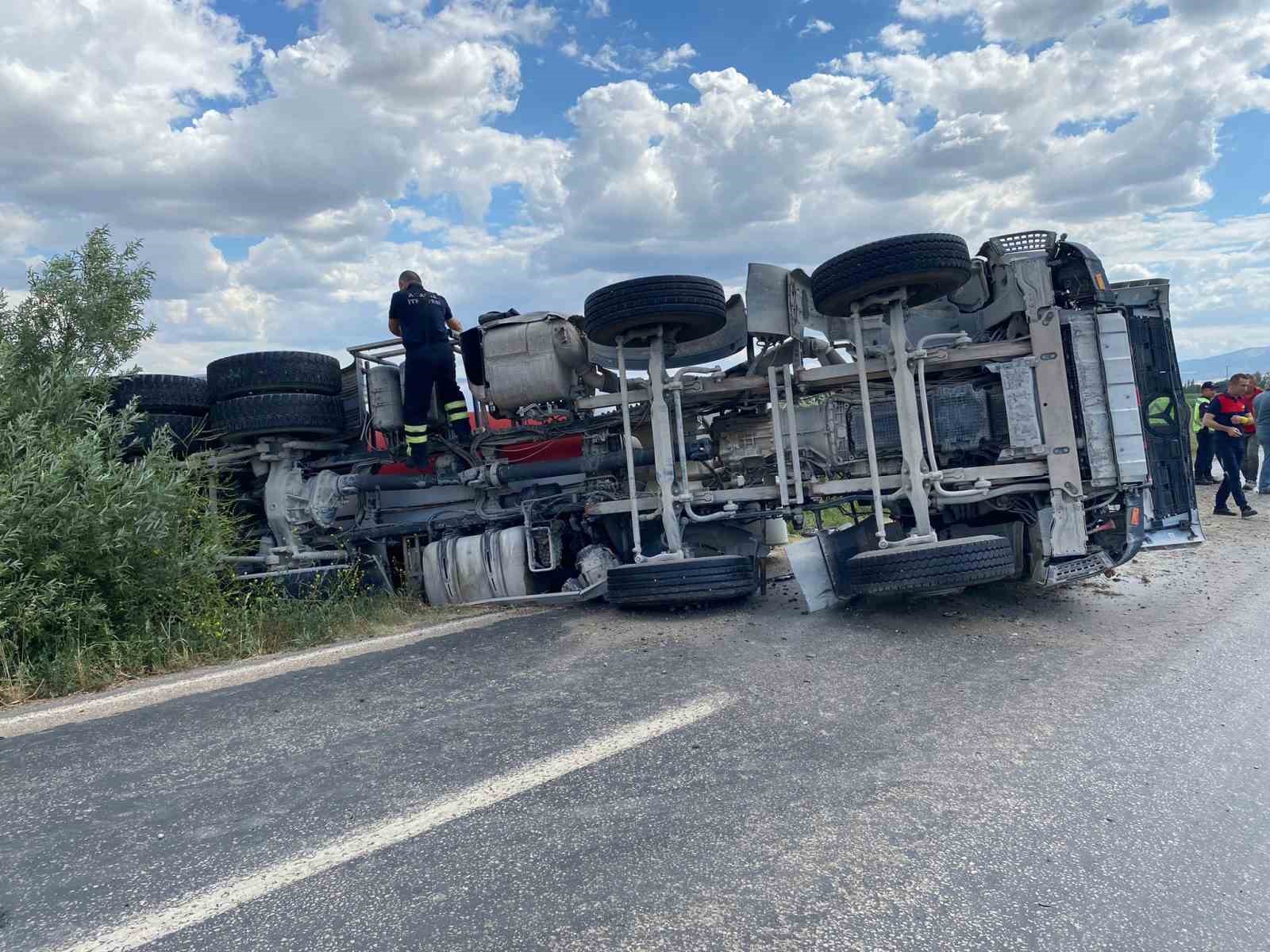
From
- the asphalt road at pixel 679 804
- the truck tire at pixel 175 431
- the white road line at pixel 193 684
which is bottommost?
the asphalt road at pixel 679 804

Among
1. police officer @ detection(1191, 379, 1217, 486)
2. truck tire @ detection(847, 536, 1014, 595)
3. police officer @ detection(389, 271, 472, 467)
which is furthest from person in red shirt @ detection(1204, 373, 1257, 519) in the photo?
police officer @ detection(389, 271, 472, 467)

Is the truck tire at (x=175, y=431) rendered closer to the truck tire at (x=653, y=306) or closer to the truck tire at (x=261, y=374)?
the truck tire at (x=261, y=374)

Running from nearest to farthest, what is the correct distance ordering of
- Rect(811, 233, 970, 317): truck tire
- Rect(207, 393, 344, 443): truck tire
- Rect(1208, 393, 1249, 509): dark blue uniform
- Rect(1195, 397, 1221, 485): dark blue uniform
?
Rect(811, 233, 970, 317): truck tire < Rect(207, 393, 344, 443): truck tire < Rect(1208, 393, 1249, 509): dark blue uniform < Rect(1195, 397, 1221, 485): dark blue uniform

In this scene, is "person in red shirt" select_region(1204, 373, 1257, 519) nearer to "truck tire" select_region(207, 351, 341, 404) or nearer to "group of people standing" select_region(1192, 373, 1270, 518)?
"group of people standing" select_region(1192, 373, 1270, 518)

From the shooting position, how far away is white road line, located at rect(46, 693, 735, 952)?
1958 millimetres

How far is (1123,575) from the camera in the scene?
20.6 feet

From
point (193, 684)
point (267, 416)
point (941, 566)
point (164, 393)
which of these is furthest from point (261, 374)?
point (941, 566)

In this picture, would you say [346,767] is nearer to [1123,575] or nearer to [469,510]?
[469,510]

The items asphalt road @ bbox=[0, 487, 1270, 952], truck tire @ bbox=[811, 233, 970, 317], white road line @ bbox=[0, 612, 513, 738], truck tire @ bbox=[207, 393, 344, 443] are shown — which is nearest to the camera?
asphalt road @ bbox=[0, 487, 1270, 952]

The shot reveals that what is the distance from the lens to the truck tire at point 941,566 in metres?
4.53

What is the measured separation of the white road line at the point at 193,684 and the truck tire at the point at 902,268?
123 inches

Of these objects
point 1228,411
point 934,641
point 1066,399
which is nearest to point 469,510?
point 934,641

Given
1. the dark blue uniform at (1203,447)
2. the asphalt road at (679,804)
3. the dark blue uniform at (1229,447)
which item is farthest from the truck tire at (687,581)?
the dark blue uniform at (1203,447)

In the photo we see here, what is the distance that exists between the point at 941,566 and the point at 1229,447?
726 cm
